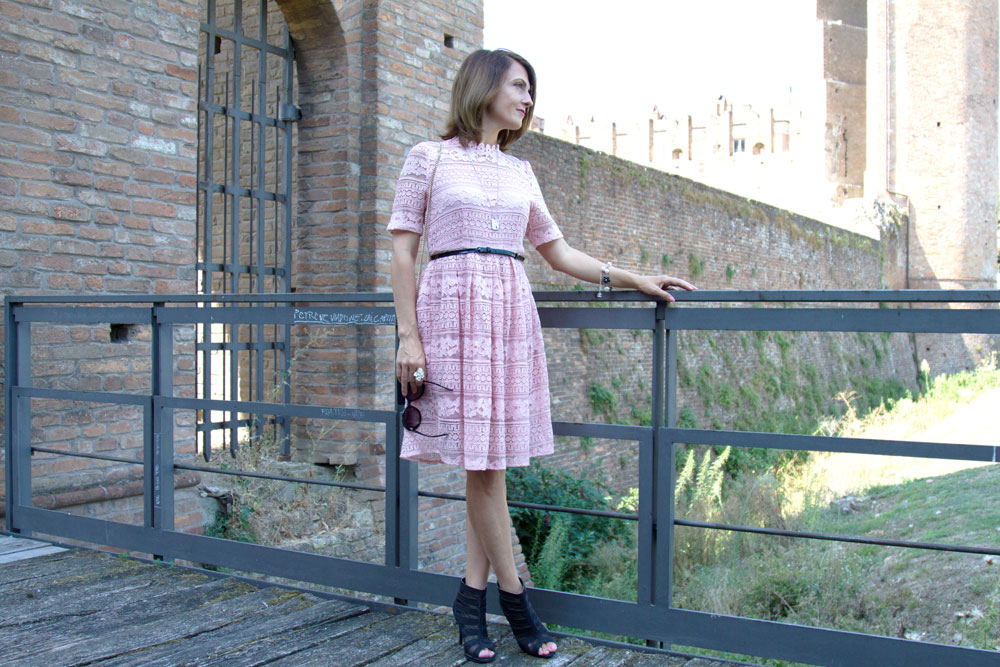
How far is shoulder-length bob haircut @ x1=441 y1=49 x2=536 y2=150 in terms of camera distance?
238cm

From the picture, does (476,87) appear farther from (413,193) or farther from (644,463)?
(644,463)

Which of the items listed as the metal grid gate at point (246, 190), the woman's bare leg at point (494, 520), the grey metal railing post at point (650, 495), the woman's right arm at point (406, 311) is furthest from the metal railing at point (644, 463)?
the metal grid gate at point (246, 190)

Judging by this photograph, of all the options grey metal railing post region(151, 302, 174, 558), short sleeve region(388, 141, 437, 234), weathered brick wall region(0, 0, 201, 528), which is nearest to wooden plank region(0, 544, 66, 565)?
grey metal railing post region(151, 302, 174, 558)

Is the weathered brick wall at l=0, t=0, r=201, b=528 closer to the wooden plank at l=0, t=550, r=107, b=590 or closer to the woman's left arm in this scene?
the wooden plank at l=0, t=550, r=107, b=590

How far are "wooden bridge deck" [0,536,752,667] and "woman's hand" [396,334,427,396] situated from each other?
754mm

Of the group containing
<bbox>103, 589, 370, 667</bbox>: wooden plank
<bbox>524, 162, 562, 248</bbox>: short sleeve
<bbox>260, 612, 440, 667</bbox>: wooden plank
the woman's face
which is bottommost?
<bbox>260, 612, 440, 667</bbox>: wooden plank

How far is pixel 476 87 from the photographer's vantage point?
7.82 feet

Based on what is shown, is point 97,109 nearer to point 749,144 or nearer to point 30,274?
point 30,274

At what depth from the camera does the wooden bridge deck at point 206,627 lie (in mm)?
2371

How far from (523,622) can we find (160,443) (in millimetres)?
1653

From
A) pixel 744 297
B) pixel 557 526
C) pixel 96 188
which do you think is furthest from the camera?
pixel 557 526

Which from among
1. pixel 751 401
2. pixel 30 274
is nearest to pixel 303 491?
pixel 30 274

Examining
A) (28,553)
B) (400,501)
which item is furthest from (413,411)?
(28,553)

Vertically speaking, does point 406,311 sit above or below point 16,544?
above
